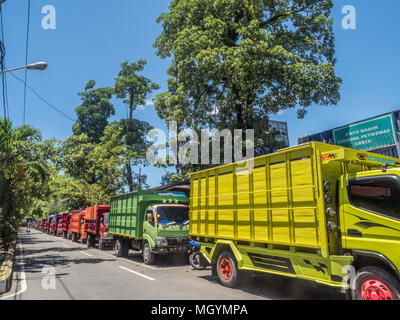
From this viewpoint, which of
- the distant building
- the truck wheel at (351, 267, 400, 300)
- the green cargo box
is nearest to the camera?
the truck wheel at (351, 267, 400, 300)

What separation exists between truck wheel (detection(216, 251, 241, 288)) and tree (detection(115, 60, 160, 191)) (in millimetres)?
26725

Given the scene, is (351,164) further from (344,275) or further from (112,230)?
(112,230)

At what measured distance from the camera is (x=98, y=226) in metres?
19.7

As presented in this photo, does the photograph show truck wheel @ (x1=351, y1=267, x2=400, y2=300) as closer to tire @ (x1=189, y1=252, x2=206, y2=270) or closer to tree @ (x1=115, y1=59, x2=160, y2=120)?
tire @ (x1=189, y1=252, x2=206, y2=270)

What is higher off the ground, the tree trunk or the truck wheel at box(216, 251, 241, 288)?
the tree trunk

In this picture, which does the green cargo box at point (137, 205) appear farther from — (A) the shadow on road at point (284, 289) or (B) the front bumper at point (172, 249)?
(A) the shadow on road at point (284, 289)

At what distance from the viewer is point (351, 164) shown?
6.18m

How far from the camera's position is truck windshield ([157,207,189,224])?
38.9 feet

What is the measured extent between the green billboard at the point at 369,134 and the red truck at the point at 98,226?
13704mm

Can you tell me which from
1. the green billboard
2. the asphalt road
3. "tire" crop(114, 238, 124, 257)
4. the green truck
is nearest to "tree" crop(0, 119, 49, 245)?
the asphalt road

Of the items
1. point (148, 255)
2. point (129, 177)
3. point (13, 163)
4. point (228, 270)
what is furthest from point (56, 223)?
point (228, 270)

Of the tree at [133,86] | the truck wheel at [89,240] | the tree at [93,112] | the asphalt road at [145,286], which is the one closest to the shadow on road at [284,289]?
the asphalt road at [145,286]
